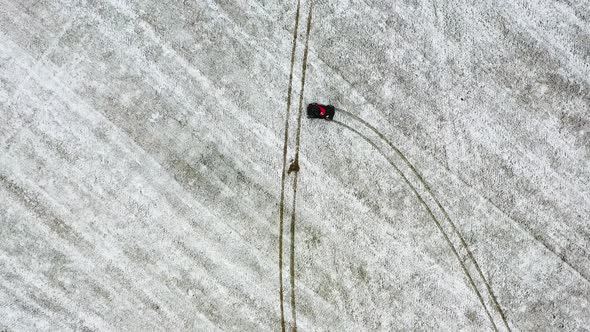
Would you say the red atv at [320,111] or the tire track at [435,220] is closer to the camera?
the red atv at [320,111]

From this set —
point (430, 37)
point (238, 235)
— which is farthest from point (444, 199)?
point (238, 235)

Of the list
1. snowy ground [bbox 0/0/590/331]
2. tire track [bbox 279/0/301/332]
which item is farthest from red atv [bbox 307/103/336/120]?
tire track [bbox 279/0/301/332]

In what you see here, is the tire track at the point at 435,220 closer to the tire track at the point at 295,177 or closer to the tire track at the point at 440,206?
the tire track at the point at 440,206

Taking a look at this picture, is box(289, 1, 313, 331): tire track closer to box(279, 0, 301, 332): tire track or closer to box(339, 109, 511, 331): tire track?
box(279, 0, 301, 332): tire track

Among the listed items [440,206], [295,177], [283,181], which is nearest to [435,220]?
[440,206]

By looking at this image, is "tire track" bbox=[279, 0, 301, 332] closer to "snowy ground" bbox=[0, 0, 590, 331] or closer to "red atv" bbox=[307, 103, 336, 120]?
"snowy ground" bbox=[0, 0, 590, 331]

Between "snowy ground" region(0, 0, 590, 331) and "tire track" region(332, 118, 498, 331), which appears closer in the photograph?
"snowy ground" region(0, 0, 590, 331)

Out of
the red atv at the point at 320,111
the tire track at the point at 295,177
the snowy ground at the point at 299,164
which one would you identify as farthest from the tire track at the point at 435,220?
the tire track at the point at 295,177
